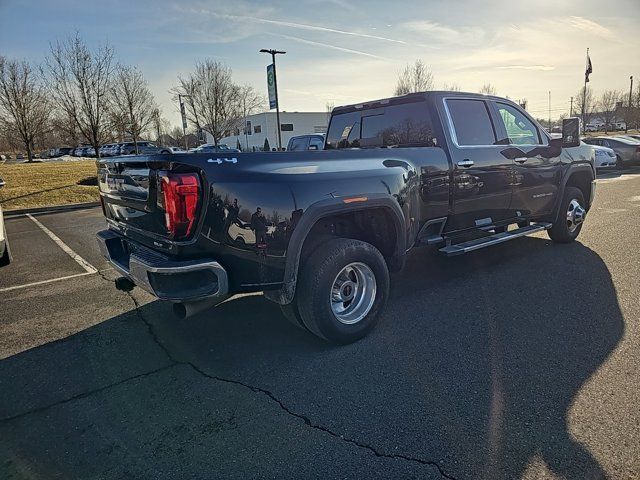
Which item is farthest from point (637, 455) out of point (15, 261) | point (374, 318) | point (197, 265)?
point (15, 261)

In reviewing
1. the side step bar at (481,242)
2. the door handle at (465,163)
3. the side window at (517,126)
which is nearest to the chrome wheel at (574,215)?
the side step bar at (481,242)

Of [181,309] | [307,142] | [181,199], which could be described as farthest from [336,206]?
[307,142]

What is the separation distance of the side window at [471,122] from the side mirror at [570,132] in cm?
134

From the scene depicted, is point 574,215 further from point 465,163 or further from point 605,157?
point 605,157

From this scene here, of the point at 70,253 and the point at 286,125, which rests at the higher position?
the point at 286,125

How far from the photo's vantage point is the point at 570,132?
5.55 metres

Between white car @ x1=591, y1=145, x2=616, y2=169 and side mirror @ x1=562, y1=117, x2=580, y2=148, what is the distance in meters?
14.9

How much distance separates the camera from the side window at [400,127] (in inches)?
176

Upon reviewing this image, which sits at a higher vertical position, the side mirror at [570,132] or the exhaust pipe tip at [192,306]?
the side mirror at [570,132]

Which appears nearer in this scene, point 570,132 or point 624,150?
point 570,132

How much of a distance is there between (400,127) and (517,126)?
173 centimetres

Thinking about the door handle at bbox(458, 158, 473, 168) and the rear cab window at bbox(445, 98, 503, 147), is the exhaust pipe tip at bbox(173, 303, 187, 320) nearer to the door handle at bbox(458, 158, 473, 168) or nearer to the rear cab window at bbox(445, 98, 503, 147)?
the door handle at bbox(458, 158, 473, 168)

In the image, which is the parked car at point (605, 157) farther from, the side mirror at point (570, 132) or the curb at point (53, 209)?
the curb at point (53, 209)

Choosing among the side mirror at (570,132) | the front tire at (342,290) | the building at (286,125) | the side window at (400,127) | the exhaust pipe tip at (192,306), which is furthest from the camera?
the building at (286,125)
